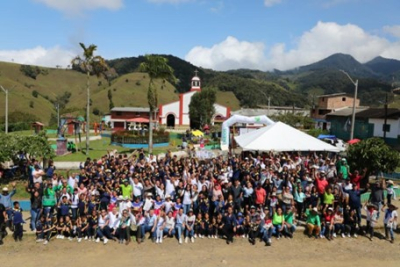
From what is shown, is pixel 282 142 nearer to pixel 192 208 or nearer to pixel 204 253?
pixel 192 208

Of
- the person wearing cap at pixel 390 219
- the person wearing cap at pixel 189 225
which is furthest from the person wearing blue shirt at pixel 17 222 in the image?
the person wearing cap at pixel 390 219

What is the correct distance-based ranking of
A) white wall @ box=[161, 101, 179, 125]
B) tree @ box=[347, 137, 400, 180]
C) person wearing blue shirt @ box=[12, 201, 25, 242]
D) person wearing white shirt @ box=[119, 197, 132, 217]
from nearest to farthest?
person wearing blue shirt @ box=[12, 201, 25, 242]
person wearing white shirt @ box=[119, 197, 132, 217]
tree @ box=[347, 137, 400, 180]
white wall @ box=[161, 101, 179, 125]

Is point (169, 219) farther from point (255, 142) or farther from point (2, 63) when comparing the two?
point (2, 63)

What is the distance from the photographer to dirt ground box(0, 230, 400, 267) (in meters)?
8.86

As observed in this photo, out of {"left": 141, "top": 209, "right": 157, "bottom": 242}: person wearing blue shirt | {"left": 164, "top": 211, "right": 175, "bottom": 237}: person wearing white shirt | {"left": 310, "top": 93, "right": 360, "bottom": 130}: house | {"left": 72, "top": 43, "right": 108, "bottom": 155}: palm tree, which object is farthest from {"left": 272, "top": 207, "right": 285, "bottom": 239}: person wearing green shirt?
{"left": 310, "top": 93, "right": 360, "bottom": 130}: house

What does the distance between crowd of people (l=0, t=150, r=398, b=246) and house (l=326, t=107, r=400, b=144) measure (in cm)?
2249

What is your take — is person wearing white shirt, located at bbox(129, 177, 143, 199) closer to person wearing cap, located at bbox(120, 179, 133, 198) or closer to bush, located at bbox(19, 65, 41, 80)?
person wearing cap, located at bbox(120, 179, 133, 198)

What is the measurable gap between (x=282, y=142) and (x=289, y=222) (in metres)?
6.76

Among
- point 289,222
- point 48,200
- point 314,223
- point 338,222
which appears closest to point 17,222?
point 48,200

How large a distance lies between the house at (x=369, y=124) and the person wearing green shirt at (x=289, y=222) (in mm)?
23957

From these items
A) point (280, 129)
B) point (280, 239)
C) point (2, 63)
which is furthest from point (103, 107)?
point (280, 239)

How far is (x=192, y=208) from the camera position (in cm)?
1131

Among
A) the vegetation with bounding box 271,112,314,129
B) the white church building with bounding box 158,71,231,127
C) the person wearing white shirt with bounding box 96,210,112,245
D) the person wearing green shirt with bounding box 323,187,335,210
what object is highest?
the white church building with bounding box 158,71,231,127

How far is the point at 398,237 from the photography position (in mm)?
11031
